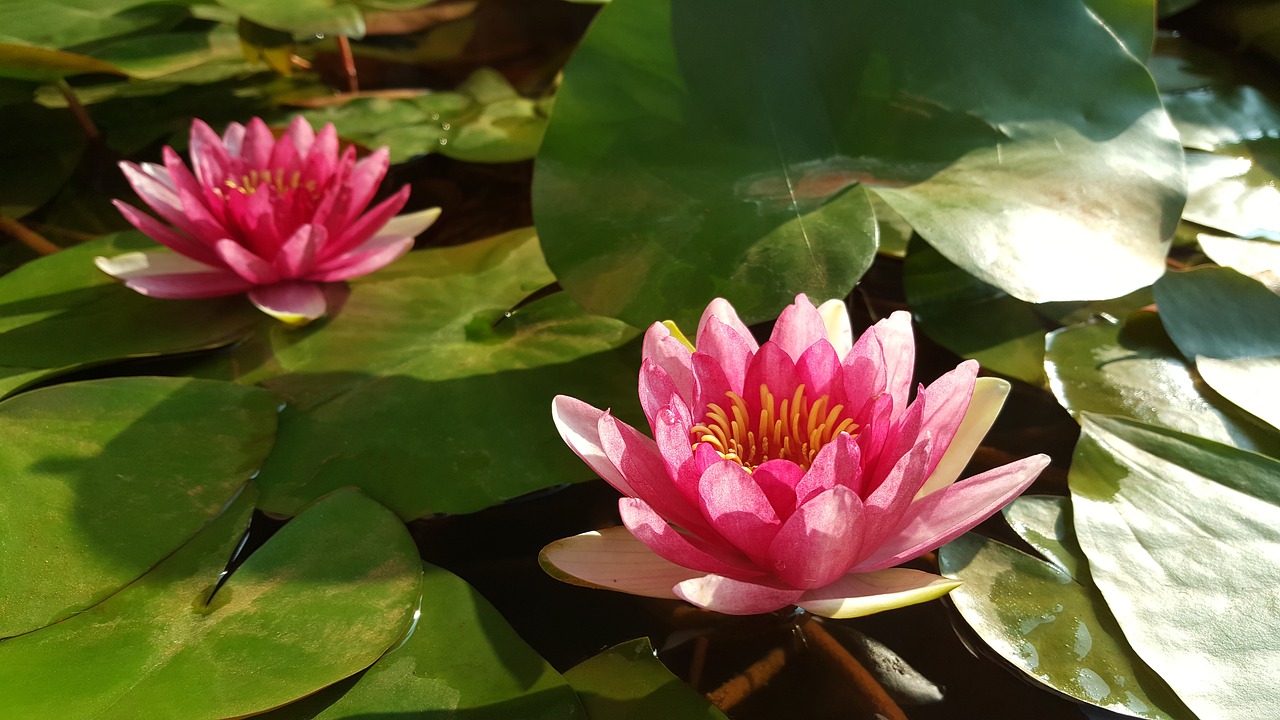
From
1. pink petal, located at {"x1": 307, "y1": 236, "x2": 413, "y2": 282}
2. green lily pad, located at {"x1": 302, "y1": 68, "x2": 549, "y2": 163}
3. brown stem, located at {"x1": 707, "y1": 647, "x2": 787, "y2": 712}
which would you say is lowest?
brown stem, located at {"x1": 707, "y1": 647, "x2": 787, "y2": 712}

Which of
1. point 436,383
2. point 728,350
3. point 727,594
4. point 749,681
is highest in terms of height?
point 728,350

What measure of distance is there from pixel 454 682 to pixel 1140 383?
3.45 ft

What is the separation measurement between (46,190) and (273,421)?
1.19 meters

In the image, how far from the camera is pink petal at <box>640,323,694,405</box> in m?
0.93

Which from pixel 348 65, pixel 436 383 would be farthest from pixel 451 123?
pixel 436 383

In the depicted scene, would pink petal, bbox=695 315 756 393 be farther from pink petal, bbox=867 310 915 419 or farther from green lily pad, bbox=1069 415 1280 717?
green lily pad, bbox=1069 415 1280 717

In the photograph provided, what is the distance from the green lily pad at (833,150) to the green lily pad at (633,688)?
477 mm

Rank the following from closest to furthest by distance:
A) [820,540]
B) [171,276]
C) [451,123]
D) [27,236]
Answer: [820,540] → [171,276] → [27,236] → [451,123]

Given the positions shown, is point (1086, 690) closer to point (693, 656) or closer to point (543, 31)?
point (693, 656)

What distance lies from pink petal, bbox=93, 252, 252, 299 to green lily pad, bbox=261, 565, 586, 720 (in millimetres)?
837

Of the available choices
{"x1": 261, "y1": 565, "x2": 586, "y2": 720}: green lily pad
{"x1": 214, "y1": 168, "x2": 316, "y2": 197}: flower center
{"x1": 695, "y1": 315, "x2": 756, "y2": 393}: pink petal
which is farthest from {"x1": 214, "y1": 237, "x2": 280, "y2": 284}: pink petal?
{"x1": 695, "y1": 315, "x2": 756, "y2": 393}: pink petal

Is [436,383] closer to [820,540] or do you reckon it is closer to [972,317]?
[820,540]

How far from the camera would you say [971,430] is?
3.03ft

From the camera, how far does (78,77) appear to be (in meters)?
2.09
